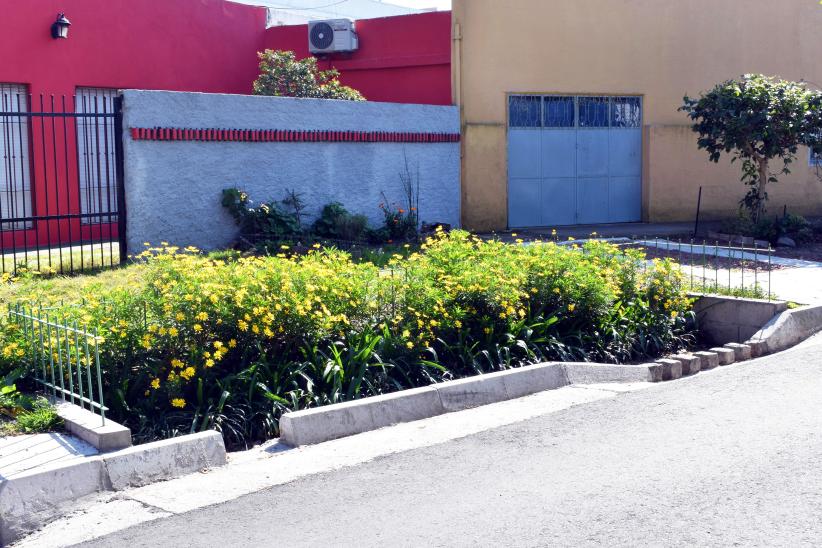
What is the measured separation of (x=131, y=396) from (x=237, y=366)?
0.84 m

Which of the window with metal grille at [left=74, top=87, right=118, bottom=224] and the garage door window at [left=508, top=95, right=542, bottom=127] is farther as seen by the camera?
the garage door window at [left=508, top=95, right=542, bottom=127]

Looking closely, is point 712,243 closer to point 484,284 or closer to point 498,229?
point 498,229

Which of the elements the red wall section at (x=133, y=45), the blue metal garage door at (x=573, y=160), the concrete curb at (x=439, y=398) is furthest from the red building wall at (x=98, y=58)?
the concrete curb at (x=439, y=398)

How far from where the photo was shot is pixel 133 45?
1697 cm

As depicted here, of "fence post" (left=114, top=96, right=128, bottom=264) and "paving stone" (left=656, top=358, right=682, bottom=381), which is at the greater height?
"fence post" (left=114, top=96, right=128, bottom=264)

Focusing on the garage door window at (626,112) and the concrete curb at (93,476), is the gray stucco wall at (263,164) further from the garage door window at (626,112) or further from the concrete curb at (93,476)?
the concrete curb at (93,476)

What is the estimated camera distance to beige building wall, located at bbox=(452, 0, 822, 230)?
18031mm

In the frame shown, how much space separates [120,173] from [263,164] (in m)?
2.37

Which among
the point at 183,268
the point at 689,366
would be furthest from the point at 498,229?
the point at 183,268

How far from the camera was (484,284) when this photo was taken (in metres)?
8.62

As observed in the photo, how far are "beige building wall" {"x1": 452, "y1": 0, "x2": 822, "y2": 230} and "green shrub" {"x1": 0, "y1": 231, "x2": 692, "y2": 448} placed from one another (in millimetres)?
8409

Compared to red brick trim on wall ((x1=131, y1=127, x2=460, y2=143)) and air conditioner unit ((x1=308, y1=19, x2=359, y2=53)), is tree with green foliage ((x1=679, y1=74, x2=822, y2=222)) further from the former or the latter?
air conditioner unit ((x1=308, y1=19, x2=359, y2=53))

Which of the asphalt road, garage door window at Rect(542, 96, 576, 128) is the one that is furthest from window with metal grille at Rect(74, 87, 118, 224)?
the asphalt road

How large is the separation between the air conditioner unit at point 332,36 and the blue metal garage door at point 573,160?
3.49 m
